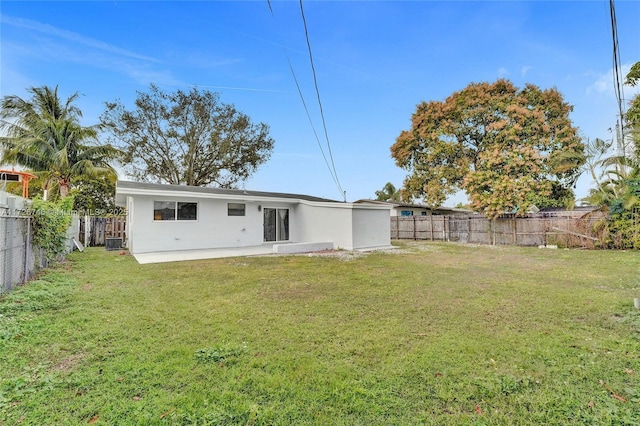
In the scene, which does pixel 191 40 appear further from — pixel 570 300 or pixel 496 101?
pixel 496 101

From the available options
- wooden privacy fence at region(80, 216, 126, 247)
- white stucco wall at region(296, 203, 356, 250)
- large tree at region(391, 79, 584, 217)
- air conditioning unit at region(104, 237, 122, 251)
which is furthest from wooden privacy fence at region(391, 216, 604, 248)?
wooden privacy fence at region(80, 216, 126, 247)

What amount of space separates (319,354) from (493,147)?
18.3 meters

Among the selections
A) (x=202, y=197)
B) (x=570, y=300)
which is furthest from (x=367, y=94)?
(x=570, y=300)

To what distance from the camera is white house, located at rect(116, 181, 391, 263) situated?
37.1ft

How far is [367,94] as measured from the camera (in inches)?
611

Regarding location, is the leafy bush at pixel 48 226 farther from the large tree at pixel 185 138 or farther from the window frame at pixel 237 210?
the large tree at pixel 185 138

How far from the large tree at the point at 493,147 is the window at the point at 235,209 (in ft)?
41.2

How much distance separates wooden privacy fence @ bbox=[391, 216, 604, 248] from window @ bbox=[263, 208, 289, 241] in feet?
29.9

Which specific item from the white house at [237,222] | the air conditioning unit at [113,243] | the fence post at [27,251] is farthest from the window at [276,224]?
the fence post at [27,251]

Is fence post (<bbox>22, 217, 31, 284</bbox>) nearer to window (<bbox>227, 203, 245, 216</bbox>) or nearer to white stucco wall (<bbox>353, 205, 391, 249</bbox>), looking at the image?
window (<bbox>227, 203, 245, 216</bbox>)

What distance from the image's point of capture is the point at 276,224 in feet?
48.7

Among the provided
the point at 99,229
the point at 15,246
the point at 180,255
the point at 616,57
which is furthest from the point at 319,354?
the point at 99,229

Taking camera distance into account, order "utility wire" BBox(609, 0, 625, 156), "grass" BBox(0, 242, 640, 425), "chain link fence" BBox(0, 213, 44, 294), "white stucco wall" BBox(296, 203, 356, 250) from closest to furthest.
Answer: "grass" BBox(0, 242, 640, 425), "chain link fence" BBox(0, 213, 44, 294), "utility wire" BBox(609, 0, 625, 156), "white stucco wall" BBox(296, 203, 356, 250)

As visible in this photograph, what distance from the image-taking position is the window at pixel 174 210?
11.5m
